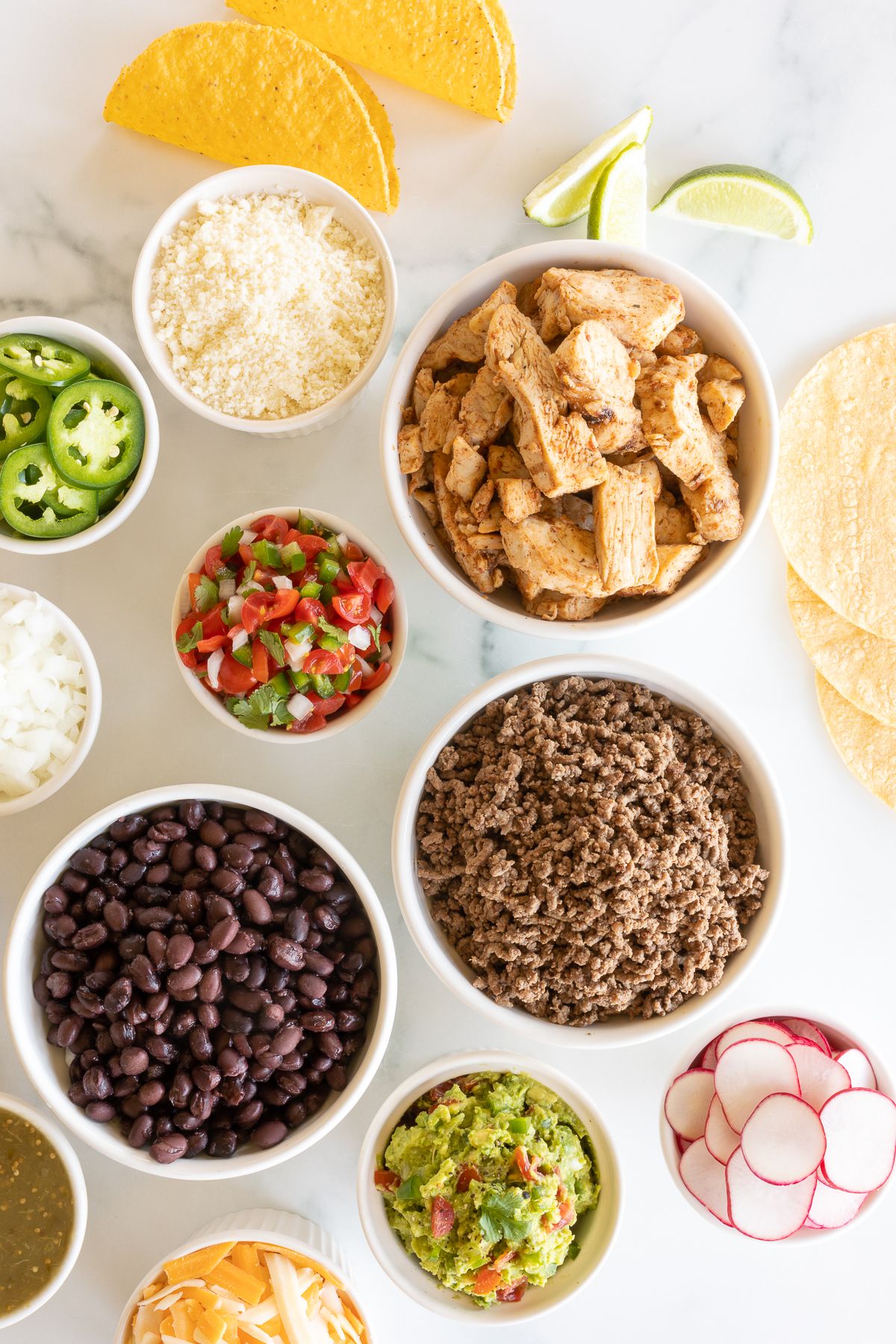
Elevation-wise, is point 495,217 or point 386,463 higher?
point 495,217

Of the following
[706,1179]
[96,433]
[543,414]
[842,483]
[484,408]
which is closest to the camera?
[543,414]

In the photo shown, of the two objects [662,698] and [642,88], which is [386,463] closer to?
[662,698]

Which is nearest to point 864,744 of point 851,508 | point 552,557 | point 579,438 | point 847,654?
point 847,654

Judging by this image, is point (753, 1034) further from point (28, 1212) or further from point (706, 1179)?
point (28, 1212)

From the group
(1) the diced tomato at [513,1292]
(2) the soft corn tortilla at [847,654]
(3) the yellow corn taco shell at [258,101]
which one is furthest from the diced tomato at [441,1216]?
(3) the yellow corn taco shell at [258,101]

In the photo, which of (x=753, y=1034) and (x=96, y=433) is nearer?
(x=96, y=433)

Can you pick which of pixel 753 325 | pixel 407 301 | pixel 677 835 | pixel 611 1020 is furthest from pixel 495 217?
pixel 611 1020

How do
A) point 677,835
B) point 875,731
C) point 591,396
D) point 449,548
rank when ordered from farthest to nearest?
point 875,731 → point 449,548 → point 677,835 → point 591,396
